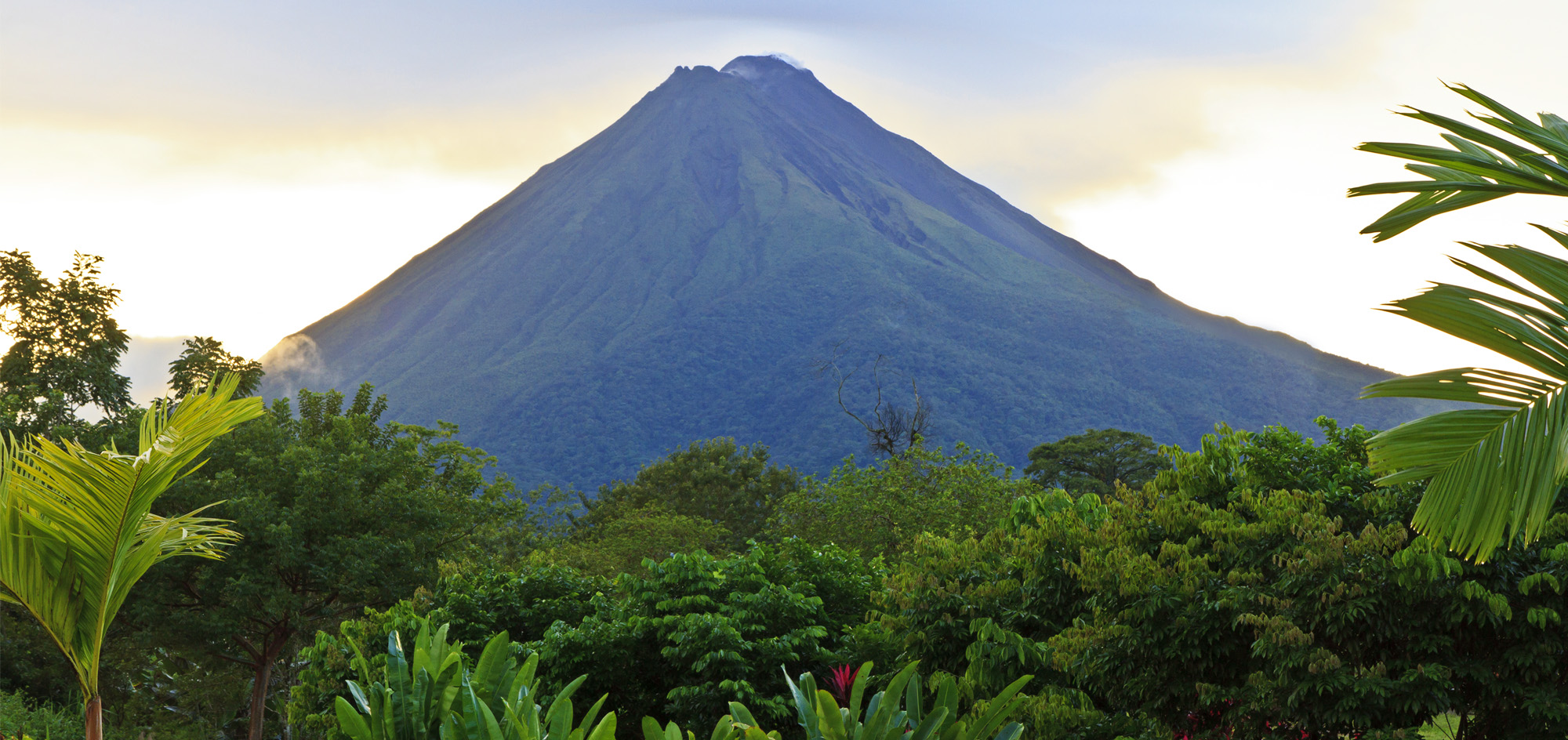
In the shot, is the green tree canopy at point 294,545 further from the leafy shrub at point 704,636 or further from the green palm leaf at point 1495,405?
the green palm leaf at point 1495,405

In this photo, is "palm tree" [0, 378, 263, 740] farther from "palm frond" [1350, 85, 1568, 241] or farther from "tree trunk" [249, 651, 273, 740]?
"tree trunk" [249, 651, 273, 740]

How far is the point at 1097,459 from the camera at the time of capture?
2416 inches

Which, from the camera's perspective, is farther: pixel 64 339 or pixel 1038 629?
pixel 64 339

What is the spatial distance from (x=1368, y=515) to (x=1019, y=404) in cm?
11937

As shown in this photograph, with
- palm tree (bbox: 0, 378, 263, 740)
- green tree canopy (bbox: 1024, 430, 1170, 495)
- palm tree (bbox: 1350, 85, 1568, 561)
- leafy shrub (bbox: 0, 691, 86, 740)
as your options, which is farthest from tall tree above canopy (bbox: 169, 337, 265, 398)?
green tree canopy (bbox: 1024, 430, 1170, 495)

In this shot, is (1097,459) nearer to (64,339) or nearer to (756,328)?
(64,339)

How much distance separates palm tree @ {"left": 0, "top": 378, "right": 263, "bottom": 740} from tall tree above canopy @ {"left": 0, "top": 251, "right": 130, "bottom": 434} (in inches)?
804

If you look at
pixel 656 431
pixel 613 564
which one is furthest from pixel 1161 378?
pixel 613 564

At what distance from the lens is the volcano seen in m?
125

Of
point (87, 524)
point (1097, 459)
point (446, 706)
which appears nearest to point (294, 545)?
point (87, 524)

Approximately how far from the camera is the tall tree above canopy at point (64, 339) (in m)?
21.9

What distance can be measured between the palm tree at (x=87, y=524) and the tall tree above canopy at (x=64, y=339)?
20.4m

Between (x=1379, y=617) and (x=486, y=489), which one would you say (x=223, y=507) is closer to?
(x=486, y=489)

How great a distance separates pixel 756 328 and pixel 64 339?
383 ft
